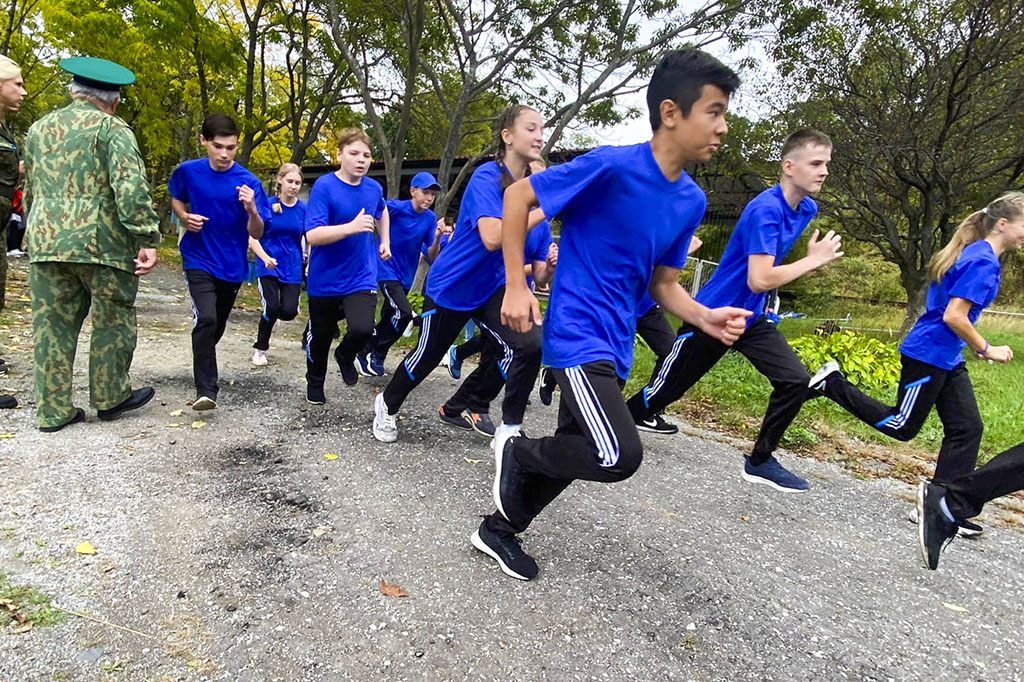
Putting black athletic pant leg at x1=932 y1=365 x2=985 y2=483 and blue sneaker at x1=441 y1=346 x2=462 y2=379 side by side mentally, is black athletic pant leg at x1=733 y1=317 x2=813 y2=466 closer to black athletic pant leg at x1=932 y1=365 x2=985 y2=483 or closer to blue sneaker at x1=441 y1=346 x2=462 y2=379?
black athletic pant leg at x1=932 y1=365 x2=985 y2=483

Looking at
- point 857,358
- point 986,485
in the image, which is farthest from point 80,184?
point 857,358

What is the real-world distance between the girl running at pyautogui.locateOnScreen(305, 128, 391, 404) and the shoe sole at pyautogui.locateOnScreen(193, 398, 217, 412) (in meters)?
0.80

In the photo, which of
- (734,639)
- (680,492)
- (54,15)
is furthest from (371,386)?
(54,15)

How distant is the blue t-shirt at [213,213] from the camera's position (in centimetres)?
461

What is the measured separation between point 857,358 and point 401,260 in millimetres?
5371

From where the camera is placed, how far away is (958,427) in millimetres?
3814

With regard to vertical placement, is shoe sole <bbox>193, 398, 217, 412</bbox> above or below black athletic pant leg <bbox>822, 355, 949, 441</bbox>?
below

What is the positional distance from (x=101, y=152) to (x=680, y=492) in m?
4.01

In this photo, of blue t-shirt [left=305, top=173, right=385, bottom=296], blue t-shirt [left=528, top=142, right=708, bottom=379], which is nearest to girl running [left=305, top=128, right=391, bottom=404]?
blue t-shirt [left=305, top=173, right=385, bottom=296]

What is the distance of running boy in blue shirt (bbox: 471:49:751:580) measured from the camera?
2.47 meters

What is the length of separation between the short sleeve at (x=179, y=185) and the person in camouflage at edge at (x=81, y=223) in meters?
0.66

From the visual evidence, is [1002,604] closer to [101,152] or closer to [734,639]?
[734,639]

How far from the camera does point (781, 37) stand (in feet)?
38.7

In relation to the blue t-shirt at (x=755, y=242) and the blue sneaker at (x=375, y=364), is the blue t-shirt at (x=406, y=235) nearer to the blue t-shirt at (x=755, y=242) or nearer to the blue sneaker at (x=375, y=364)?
the blue sneaker at (x=375, y=364)
